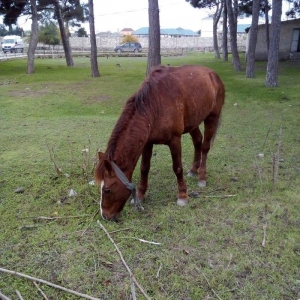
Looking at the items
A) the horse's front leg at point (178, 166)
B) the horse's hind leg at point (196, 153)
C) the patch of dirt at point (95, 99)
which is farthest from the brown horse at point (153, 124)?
the patch of dirt at point (95, 99)

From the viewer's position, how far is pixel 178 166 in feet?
12.6

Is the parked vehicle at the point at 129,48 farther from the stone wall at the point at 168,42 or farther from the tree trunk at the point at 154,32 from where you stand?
the tree trunk at the point at 154,32

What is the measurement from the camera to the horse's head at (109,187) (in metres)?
3.12

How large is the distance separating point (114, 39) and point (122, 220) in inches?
2145

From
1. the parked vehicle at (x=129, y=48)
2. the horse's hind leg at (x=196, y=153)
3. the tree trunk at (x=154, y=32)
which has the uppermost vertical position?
the tree trunk at (x=154, y=32)

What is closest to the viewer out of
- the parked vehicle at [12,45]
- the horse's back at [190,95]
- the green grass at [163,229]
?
the green grass at [163,229]

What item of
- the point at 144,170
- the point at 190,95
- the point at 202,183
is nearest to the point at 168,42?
the point at 202,183

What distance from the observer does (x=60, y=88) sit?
13211 mm

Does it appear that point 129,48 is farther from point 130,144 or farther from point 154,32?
point 130,144

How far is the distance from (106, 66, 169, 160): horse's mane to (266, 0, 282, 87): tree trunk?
888 centimetres

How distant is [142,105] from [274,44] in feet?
31.2

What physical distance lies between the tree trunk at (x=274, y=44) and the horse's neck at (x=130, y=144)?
9480 mm

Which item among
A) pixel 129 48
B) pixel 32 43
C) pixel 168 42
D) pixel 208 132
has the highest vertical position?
pixel 32 43

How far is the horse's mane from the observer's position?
3225 mm
